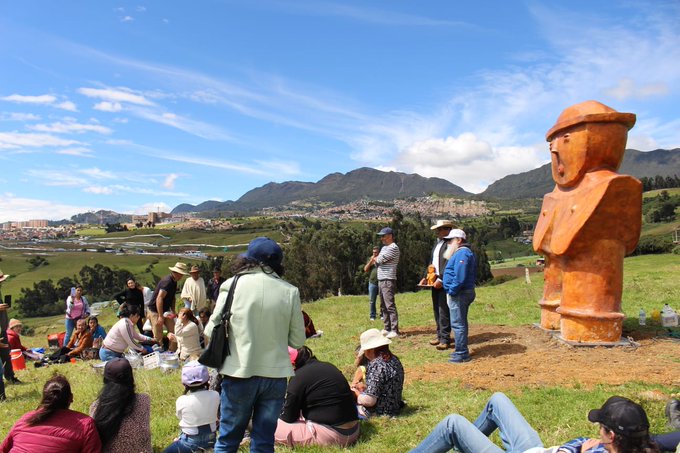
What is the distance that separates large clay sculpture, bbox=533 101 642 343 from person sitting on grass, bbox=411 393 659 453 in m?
4.69

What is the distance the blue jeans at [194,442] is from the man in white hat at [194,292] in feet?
20.0

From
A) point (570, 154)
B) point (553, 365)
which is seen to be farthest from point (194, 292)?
point (570, 154)

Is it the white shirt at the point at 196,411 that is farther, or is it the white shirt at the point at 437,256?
the white shirt at the point at 437,256

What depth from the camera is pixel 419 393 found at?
6281 mm

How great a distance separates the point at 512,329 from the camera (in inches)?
378

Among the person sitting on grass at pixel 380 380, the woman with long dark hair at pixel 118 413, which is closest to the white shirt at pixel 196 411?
the woman with long dark hair at pixel 118 413

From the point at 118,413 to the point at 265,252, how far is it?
6.26ft

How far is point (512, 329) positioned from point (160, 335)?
717 cm

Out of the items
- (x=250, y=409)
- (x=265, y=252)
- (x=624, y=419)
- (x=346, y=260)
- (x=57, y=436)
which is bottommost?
(x=346, y=260)

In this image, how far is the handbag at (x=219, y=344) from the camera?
11.8 feet

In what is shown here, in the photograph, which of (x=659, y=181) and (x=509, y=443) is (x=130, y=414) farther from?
(x=659, y=181)

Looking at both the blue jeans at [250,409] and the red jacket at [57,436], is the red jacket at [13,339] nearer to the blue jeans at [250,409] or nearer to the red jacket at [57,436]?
the red jacket at [57,436]

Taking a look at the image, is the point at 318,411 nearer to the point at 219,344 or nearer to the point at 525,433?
the point at 219,344

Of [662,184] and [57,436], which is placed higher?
[662,184]
